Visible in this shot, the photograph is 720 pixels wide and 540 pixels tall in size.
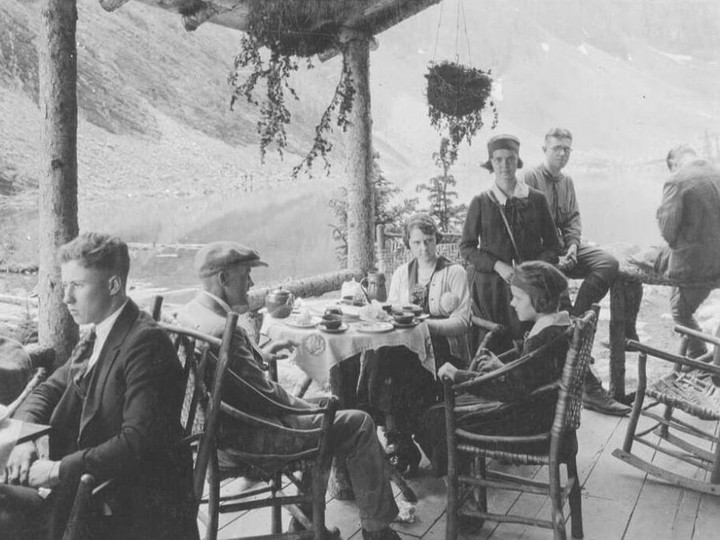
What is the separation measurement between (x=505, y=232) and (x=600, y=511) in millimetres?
1672

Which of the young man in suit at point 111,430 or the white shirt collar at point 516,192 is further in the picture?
the white shirt collar at point 516,192

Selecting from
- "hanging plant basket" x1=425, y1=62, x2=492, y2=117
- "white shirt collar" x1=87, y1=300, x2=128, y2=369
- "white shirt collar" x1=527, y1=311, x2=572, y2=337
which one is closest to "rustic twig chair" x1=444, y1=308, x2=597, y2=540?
"white shirt collar" x1=527, y1=311, x2=572, y2=337

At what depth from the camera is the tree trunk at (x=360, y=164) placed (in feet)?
16.7

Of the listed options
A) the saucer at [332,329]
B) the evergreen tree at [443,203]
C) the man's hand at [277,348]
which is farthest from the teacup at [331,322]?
the evergreen tree at [443,203]

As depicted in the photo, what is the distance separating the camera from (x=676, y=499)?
284cm

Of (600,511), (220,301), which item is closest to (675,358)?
(600,511)

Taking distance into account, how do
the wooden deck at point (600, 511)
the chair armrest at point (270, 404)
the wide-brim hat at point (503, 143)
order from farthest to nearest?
1. the wide-brim hat at point (503, 143)
2. the wooden deck at point (600, 511)
3. the chair armrest at point (270, 404)

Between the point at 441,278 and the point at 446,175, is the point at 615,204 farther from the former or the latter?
the point at 441,278

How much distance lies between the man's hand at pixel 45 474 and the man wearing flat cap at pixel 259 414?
Answer: 650 mm

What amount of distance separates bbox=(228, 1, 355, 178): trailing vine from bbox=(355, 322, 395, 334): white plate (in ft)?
5.32

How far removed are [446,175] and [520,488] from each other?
4.64 m

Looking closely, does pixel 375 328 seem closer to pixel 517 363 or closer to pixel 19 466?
pixel 517 363

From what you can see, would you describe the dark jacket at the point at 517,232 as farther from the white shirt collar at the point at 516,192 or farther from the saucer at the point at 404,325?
the saucer at the point at 404,325

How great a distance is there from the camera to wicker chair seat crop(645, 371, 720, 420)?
9.33 ft
